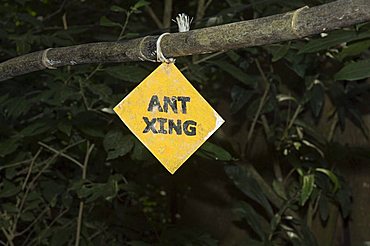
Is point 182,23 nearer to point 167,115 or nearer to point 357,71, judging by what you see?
point 167,115

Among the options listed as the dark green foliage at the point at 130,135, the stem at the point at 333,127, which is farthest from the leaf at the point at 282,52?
the stem at the point at 333,127

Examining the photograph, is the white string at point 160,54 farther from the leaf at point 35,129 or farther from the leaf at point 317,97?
the leaf at point 317,97

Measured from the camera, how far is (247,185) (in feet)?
5.37

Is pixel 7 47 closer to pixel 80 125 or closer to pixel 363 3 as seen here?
pixel 80 125

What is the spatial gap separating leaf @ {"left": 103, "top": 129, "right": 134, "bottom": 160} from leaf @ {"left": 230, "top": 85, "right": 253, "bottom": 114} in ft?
1.88

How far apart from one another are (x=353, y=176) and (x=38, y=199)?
851mm

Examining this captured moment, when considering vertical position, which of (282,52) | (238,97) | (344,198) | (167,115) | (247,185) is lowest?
(344,198)

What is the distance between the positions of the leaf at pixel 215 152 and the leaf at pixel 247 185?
1.65 feet

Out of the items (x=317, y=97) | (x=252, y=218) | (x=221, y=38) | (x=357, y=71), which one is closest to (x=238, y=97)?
(x=317, y=97)

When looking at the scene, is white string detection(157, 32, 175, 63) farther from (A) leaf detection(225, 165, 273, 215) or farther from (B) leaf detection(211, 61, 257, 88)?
(A) leaf detection(225, 165, 273, 215)

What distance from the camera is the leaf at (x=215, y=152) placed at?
1099mm

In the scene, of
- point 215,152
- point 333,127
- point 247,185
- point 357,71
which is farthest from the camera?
point 333,127

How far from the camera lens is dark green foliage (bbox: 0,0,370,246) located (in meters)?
1.35

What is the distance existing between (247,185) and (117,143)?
1.65ft
